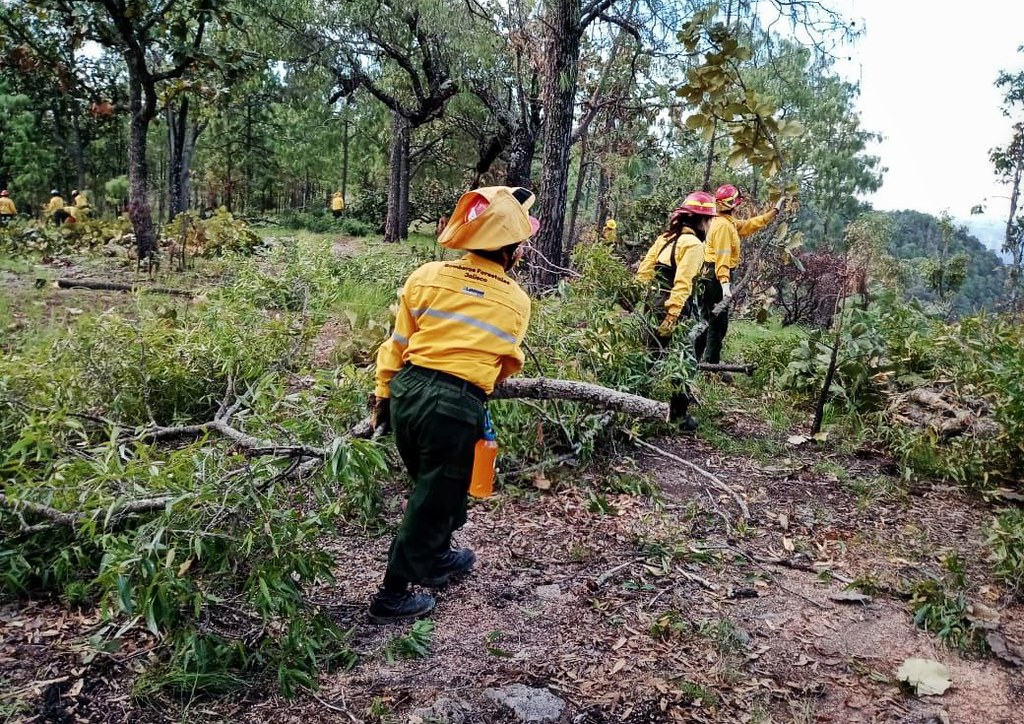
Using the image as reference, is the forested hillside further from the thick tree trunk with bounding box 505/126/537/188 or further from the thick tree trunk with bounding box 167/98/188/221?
the thick tree trunk with bounding box 167/98/188/221

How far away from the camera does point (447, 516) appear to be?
2.69 meters

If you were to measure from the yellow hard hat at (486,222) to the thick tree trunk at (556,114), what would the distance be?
11.3 ft

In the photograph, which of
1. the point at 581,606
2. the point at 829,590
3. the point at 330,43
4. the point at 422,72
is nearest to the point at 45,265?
the point at 330,43

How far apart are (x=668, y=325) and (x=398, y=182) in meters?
13.6

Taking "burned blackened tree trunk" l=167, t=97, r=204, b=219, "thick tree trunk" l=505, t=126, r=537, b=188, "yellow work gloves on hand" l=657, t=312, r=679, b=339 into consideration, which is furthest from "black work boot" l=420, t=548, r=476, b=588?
"burned blackened tree trunk" l=167, t=97, r=204, b=219

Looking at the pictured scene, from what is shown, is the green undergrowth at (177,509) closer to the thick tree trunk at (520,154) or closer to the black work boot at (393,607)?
the black work boot at (393,607)

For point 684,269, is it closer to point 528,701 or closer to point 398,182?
point 528,701

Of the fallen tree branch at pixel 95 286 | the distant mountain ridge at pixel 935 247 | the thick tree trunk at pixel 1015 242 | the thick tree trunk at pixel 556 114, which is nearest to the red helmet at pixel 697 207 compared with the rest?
the thick tree trunk at pixel 556 114

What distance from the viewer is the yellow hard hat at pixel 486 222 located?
2619 mm

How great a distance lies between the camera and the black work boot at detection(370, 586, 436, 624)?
271 cm

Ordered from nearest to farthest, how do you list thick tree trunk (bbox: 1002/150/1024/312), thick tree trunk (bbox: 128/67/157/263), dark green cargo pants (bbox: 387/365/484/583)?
dark green cargo pants (bbox: 387/365/484/583) → thick tree trunk (bbox: 128/67/157/263) → thick tree trunk (bbox: 1002/150/1024/312)

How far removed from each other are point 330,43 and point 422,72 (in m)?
2.21

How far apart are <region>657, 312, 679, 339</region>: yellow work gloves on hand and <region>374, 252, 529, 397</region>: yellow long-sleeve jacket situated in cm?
247

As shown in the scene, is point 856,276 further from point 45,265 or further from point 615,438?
point 45,265
